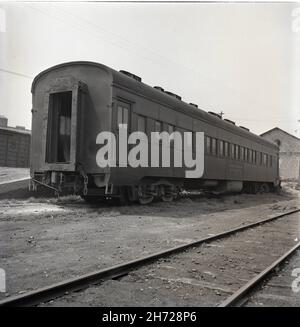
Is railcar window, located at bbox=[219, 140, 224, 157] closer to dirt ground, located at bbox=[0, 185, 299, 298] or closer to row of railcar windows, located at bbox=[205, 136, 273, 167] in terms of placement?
row of railcar windows, located at bbox=[205, 136, 273, 167]

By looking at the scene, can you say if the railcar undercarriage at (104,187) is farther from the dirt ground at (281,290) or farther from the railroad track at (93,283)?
the dirt ground at (281,290)

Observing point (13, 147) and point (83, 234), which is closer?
point (83, 234)

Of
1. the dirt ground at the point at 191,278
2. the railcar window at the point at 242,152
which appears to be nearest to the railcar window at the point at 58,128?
the dirt ground at the point at 191,278

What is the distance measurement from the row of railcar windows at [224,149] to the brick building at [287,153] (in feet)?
104

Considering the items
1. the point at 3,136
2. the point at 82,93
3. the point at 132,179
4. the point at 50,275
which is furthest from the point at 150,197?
the point at 3,136

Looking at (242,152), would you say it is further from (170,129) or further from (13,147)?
(13,147)

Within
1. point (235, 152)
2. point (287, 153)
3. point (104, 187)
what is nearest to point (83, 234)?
point (104, 187)

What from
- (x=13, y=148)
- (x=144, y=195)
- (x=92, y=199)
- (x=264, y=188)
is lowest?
(x=92, y=199)

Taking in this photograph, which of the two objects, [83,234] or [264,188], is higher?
[264,188]

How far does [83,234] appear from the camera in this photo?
303 inches

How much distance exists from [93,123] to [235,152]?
31.5 ft

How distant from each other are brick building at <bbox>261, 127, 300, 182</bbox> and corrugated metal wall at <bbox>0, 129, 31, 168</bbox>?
37326 millimetres

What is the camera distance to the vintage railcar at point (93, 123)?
35.6 feet

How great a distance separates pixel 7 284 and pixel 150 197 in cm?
885
